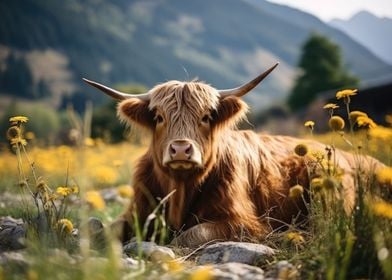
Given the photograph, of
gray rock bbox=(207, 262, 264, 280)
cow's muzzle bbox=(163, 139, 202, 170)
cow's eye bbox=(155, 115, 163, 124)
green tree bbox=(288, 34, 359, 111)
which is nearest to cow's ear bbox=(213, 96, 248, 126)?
cow's eye bbox=(155, 115, 163, 124)

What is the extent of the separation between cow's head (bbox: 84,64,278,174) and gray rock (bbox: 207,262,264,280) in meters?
1.48

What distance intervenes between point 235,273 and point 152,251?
2.14 feet

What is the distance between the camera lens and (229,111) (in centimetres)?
519

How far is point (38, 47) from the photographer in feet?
632

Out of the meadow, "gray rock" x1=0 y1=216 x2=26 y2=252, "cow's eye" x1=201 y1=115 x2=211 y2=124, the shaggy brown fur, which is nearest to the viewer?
the meadow

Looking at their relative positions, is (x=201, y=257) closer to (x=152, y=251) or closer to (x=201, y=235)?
(x=152, y=251)

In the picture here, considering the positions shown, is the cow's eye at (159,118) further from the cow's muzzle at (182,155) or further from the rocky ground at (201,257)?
the rocky ground at (201,257)

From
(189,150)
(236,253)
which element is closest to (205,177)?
(189,150)

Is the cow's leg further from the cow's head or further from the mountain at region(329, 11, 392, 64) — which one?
the mountain at region(329, 11, 392, 64)

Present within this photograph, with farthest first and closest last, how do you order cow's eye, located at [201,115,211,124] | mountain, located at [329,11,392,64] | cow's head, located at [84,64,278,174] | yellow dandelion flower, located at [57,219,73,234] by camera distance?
mountain, located at [329,11,392,64] → cow's eye, located at [201,115,211,124] → cow's head, located at [84,64,278,174] → yellow dandelion flower, located at [57,219,73,234]

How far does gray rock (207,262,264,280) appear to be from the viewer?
8.99ft

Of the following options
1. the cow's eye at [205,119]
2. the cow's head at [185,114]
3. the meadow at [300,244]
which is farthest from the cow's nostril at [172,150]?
the meadow at [300,244]

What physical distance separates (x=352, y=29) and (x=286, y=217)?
12.1 feet

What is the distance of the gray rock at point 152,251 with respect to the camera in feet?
10.2
